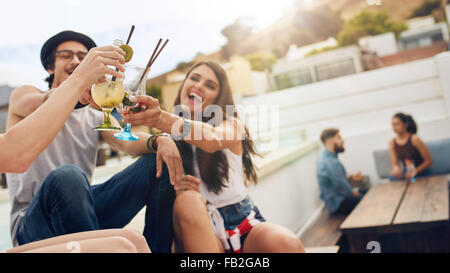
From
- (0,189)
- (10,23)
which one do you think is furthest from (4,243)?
(10,23)

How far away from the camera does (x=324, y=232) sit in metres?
1.84

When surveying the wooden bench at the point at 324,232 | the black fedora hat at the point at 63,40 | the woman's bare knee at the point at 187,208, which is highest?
the black fedora hat at the point at 63,40

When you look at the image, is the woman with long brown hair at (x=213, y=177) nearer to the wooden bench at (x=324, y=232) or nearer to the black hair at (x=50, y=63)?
the wooden bench at (x=324, y=232)

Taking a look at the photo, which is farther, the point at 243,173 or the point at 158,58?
the point at 243,173

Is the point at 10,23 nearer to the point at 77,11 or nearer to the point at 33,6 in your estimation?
the point at 33,6

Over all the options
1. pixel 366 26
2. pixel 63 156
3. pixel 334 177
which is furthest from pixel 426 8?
pixel 63 156

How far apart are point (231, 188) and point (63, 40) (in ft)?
2.93

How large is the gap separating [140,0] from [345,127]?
1074mm

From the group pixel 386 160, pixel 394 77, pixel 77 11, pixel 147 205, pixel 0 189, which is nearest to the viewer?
pixel 147 205

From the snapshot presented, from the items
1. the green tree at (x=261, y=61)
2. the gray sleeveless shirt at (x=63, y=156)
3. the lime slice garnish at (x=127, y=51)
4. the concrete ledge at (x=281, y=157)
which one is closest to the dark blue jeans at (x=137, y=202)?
the gray sleeveless shirt at (x=63, y=156)

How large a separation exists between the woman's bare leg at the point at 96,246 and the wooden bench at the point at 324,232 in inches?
42.0

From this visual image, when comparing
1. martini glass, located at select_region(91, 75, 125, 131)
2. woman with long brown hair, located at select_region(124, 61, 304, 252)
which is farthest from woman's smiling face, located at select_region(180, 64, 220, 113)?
martini glass, located at select_region(91, 75, 125, 131)

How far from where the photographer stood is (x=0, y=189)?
6.22 feet

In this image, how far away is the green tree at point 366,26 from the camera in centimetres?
157
